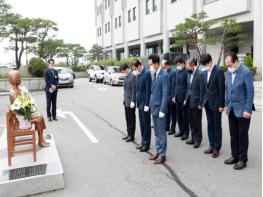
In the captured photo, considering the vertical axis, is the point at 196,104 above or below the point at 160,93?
below

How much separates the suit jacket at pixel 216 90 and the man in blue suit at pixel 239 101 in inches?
18.5

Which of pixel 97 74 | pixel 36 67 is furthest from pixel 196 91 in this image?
pixel 97 74

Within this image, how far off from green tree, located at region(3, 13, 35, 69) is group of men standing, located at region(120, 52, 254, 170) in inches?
993

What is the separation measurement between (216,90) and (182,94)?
159 centimetres

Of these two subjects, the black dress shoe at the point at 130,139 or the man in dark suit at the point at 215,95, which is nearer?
the man in dark suit at the point at 215,95

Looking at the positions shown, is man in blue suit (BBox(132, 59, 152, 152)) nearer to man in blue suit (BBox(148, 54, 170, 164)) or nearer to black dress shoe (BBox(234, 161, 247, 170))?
man in blue suit (BBox(148, 54, 170, 164))

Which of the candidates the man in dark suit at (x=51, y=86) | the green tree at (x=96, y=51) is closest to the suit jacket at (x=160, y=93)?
the man in dark suit at (x=51, y=86)

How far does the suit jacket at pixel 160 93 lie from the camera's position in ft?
17.6

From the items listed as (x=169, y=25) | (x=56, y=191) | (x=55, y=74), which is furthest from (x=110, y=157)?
(x=169, y=25)

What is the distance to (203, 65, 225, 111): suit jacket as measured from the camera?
19.1 feet

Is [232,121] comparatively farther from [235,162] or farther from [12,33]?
[12,33]

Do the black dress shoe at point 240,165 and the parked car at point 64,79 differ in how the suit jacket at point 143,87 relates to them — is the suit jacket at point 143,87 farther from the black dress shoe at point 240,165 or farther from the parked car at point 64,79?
the parked car at point 64,79

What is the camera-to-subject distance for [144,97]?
630 centimetres

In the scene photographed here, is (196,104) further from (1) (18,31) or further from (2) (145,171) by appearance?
(1) (18,31)
